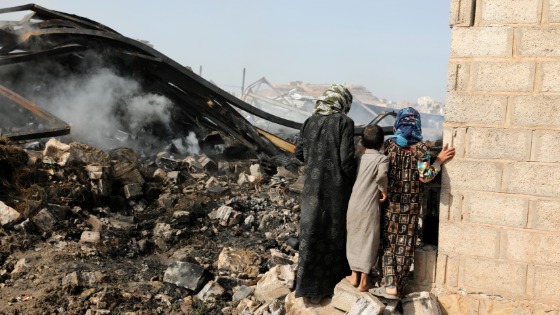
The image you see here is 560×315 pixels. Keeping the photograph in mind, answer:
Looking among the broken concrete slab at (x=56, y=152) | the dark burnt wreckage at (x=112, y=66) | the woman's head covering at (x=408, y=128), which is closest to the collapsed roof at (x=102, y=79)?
the dark burnt wreckage at (x=112, y=66)

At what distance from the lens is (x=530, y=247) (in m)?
3.50

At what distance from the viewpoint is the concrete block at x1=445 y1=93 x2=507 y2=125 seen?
11.5ft

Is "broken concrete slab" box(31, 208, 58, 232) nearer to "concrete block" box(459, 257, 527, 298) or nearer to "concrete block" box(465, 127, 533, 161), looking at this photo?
"concrete block" box(459, 257, 527, 298)

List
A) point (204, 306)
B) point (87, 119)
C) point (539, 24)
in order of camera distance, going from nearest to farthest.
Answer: point (539, 24)
point (204, 306)
point (87, 119)

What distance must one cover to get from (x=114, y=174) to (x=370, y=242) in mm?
4492

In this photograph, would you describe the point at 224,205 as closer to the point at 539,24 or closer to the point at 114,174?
the point at 114,174

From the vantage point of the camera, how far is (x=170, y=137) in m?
9.65

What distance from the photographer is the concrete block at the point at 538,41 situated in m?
3.36

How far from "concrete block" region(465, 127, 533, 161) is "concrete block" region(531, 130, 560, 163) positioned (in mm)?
35

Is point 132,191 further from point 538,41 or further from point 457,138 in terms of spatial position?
point 538,41

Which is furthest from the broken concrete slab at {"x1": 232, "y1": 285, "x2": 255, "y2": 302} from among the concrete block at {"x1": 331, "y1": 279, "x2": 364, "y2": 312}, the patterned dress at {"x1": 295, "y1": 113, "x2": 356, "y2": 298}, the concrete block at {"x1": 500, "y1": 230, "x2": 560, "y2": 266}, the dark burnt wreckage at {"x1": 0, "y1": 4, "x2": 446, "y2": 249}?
the dark burnt wreckage at {"x1": 0, "y1": 4, "x2": 446, "y2": 249}

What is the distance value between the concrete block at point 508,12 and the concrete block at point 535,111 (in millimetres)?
487

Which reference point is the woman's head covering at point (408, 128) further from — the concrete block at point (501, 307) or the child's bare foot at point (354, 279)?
the concrete block at point (501, 307)

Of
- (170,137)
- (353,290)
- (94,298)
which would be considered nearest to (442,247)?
(353,290)
